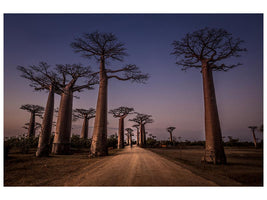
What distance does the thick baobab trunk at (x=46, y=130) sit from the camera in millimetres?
10367

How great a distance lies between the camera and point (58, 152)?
40.3 ft

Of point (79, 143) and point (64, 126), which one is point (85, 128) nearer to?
point (79, 143)

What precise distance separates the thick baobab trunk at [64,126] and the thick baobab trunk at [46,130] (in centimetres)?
156

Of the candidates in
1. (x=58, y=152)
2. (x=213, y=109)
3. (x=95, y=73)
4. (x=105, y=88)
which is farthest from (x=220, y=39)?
(x=58, y=152)

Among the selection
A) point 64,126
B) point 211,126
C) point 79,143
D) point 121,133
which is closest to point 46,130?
point 64,126

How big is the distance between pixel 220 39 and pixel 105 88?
357 inches

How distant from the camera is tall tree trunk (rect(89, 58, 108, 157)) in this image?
10.5m

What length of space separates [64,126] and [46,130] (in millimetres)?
2108

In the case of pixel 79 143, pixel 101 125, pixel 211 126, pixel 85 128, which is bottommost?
pixel 79 143

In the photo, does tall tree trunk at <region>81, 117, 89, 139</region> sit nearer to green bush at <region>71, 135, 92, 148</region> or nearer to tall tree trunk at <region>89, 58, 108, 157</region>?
green bush at <region>71, 135, 92, 148</region>

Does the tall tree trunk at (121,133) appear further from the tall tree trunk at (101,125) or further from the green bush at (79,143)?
the tall tree trunk at (101,125)

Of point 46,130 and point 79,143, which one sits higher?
point 46,130

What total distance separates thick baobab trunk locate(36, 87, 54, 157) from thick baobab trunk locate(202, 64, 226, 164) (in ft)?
36.8

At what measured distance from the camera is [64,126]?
13.1 metres
